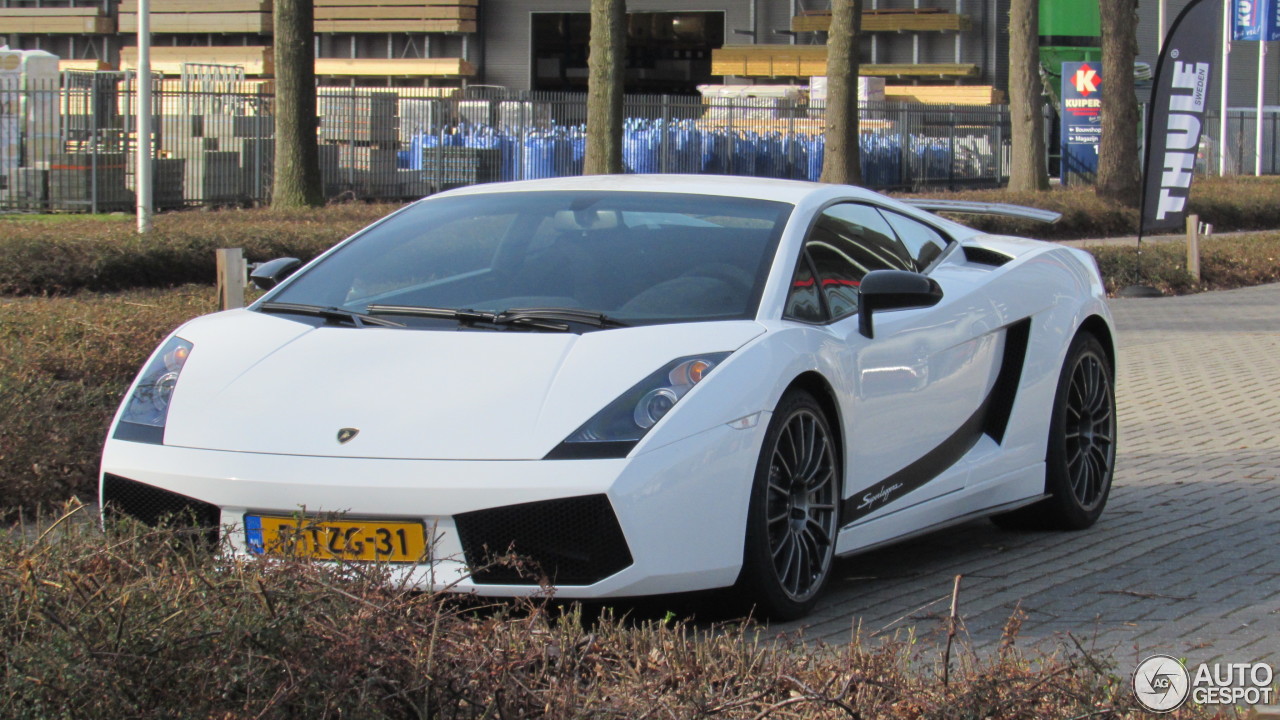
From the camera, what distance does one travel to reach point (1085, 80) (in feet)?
111

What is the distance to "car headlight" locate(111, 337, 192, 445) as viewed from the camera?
14.4 feet

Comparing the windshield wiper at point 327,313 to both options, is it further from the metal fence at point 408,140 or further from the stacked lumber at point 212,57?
the stacked lumber at point 212,57

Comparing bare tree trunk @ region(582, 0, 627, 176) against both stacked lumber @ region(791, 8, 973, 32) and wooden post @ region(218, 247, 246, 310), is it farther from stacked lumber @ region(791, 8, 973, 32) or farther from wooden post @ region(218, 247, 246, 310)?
stacked lumber @ region(791, 8, 973, 32)

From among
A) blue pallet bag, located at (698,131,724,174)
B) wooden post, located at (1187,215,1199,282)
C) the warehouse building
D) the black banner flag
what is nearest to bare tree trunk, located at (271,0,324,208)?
the black banner flag

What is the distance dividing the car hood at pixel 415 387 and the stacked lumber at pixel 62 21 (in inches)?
2173

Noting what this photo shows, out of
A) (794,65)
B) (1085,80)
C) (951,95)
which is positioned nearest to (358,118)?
(1085,80)

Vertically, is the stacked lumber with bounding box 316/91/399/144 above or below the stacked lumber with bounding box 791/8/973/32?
below

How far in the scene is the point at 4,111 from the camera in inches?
926

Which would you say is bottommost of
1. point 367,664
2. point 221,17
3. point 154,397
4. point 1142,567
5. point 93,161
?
point 1142,567

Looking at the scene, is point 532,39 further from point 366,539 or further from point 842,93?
point 366,539

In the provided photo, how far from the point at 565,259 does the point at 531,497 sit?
1320mm

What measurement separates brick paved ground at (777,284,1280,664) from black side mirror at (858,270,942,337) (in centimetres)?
87

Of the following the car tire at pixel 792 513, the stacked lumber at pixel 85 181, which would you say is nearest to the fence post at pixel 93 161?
the stacked lumber at pixel 85 181

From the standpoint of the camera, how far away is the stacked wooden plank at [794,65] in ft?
165
